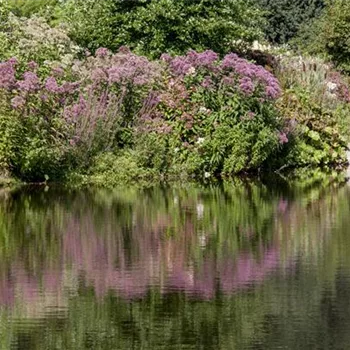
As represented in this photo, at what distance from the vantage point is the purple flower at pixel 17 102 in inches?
814

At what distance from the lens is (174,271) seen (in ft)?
39.2

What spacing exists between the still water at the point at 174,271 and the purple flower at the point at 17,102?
2.11 metres

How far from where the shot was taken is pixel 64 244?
45.6ft

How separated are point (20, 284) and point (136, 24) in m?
15.1

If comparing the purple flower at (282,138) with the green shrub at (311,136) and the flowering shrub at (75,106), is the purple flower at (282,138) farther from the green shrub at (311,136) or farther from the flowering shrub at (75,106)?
the flowering shrub at (75,106)

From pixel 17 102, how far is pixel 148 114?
9.52ft

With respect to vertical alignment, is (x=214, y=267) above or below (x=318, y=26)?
below

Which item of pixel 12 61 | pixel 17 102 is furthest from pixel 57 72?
pixel 17 102

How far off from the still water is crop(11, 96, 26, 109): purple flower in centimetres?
211

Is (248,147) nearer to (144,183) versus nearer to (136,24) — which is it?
(144,183)

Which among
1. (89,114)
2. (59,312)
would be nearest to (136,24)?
(89,114)

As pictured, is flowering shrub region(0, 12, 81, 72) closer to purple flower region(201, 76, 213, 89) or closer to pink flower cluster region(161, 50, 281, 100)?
pink flower cluster region(161, 50, 281, 100)

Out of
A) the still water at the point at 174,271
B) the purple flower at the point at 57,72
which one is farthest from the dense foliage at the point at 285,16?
the still water at the point at 174,271

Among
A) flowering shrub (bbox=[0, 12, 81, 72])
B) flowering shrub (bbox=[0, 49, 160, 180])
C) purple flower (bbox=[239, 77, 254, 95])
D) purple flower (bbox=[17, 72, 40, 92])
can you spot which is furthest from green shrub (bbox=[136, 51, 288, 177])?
purple flower (bbox=[17, 72, 40, 92])
